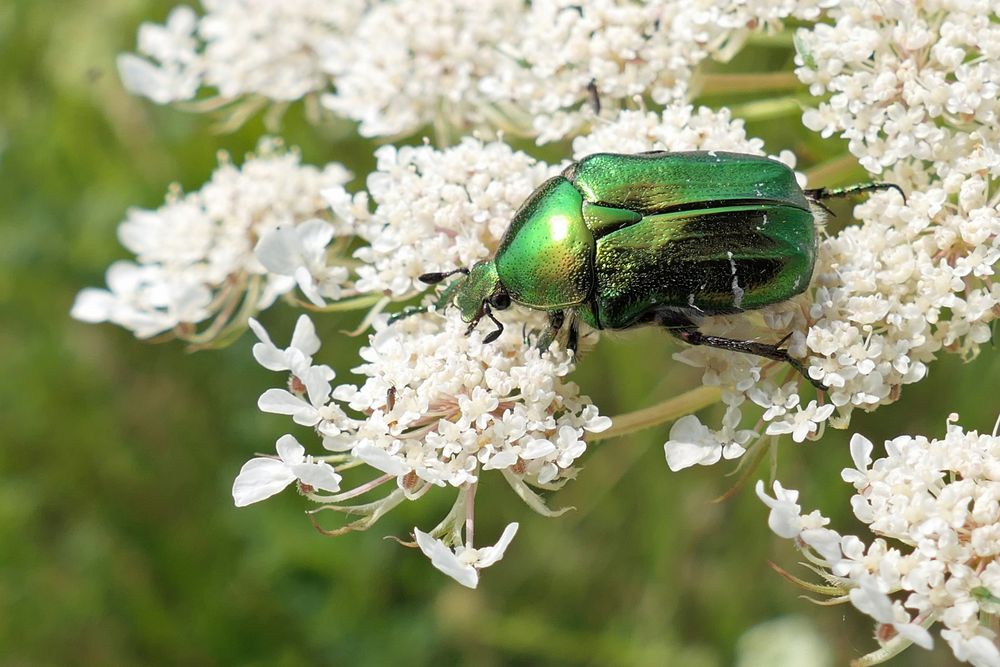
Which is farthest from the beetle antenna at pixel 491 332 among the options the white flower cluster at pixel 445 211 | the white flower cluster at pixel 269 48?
the white flower cluster at pixel 269 48

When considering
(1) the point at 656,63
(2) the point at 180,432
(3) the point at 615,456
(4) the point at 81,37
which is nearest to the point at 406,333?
(1) the point at 656,63

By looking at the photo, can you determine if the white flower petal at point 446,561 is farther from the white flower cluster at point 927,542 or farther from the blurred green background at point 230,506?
the blurred green background at point 230,506

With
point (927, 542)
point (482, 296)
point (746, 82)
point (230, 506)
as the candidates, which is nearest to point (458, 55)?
point (746, 82)

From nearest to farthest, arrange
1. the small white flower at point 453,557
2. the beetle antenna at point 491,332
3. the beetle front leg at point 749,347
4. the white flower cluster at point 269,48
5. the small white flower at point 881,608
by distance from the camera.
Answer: the small white flower at point 881,608 → the small white flower at point 453,557 → the beetle front leg at point 749,347 → the beetle antenna at point 491,332 → the white flower cluster at point 269,48

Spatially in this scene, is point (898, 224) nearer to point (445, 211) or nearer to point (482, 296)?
point (482, 296)

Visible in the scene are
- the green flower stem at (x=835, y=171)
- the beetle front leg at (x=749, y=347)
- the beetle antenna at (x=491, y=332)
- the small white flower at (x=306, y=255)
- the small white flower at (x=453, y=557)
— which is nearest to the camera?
the small white flower at (x=453, y=557)

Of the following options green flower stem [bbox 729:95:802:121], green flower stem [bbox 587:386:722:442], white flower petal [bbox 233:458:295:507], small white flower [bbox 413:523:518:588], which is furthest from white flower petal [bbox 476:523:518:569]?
green flower stem [bbox 729:95:802:121]
